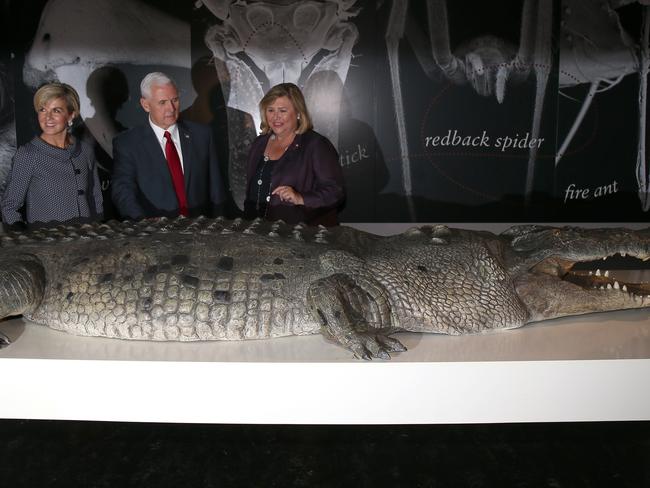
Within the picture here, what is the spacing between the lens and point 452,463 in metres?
2.03

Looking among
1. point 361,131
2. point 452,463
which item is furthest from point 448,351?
point 361,131

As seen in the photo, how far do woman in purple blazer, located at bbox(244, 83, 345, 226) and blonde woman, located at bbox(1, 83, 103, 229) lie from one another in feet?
2.19

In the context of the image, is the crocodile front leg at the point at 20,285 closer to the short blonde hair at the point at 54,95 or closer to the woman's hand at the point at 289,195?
the short blonde hair at the point at 54,95

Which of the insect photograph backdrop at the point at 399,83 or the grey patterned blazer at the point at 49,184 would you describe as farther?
the insect photograph backdrop at the point at 399,83

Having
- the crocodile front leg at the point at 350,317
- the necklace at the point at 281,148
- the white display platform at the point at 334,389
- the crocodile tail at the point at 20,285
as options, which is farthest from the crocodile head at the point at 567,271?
the crocodile tail at the point at 20,285

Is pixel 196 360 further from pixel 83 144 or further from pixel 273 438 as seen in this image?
pixel 83 144

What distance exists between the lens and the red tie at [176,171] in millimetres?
2449

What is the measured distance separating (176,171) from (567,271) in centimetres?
151

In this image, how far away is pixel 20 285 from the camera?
1.82 meters

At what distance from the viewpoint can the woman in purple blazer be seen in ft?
7.86

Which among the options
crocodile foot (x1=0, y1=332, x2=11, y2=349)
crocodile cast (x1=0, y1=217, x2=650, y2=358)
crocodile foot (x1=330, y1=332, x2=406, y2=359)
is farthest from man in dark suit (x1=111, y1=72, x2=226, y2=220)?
crocodile foot (x1=330, y1=332, x2=406, y2=359)

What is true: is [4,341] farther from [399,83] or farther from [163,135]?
[399,83]

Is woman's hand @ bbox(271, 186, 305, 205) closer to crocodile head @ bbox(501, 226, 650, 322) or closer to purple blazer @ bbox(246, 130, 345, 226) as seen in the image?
purple blazer @ bbox(246, 130, 345, 226)

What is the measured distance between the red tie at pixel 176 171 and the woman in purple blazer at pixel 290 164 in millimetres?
268
